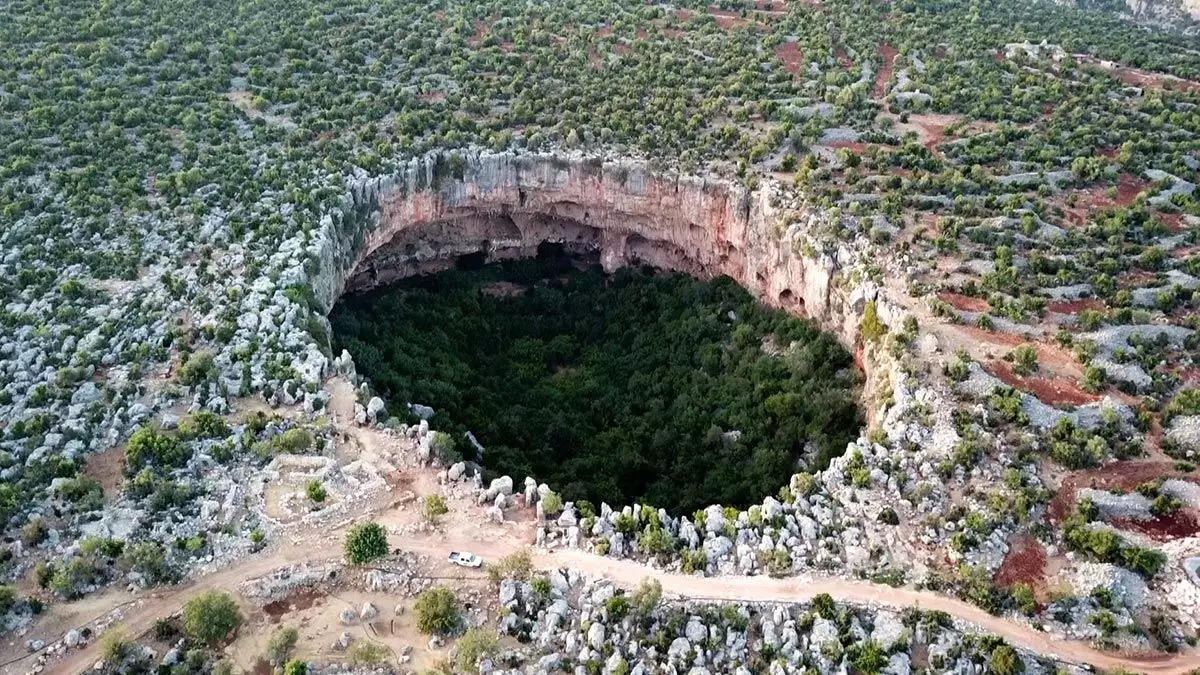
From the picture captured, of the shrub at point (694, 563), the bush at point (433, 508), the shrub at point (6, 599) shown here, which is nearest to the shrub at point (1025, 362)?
the shrub at point (694, 563)

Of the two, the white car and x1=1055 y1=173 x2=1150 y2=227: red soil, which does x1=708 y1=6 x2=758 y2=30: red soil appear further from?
the white car

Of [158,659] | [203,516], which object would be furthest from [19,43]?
[158,659]

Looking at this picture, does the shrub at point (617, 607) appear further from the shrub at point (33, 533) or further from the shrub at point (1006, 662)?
the shrub at point (33, 533)

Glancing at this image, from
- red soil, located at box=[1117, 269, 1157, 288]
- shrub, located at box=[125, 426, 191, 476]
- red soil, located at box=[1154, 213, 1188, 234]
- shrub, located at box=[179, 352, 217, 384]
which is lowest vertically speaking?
shrub, located at box=[125, 426, 191, 476]

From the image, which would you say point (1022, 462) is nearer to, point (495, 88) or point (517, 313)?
point (517, 313)

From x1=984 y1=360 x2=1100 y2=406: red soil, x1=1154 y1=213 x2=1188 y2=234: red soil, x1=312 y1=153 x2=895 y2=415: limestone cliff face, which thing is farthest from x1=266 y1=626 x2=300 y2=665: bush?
x1=1154 y1=213 x2=1188 y2=234: red soil
